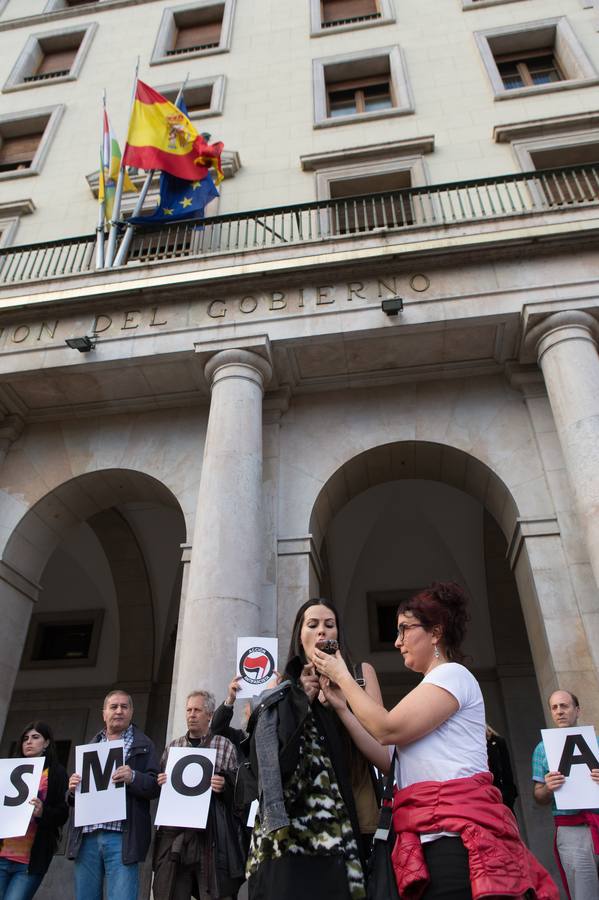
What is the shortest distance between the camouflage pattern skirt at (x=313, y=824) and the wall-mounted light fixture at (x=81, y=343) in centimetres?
869

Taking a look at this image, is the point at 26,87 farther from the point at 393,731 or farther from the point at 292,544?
the point at 393,731

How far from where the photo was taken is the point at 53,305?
10.7 meters

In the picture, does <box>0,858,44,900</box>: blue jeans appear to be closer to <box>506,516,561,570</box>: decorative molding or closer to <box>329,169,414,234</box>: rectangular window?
<box>506,516,561,570</box>: decorative molding

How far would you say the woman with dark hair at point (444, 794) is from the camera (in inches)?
88.7

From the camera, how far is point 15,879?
17.5 feet

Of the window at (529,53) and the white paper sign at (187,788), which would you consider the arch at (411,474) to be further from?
the window at (529,53)

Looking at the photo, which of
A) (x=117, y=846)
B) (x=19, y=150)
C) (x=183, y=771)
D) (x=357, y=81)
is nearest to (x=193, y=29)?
(x=357, y=81)

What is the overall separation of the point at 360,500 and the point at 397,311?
683cm

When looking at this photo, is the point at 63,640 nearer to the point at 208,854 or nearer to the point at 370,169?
the point at 208,854

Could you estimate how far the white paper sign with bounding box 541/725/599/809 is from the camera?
191 inches

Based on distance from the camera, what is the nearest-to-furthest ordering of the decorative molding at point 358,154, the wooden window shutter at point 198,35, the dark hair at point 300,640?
the dark hair at point 300,640 < the decorative molding at point 358,154 < the wooden window shutter at point 198,35

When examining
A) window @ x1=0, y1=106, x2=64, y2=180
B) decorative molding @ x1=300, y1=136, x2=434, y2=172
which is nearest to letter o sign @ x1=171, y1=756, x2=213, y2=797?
decorative molding @ x1=300, y1=136, x2=434, y2=172

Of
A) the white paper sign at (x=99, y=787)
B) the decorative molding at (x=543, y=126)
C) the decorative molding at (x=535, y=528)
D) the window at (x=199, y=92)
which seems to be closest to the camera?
the white paper sign at (x=99, y=787)

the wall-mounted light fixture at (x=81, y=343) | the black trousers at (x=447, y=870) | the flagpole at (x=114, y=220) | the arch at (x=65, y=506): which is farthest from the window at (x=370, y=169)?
the black trousers at (x=447, y=870)
